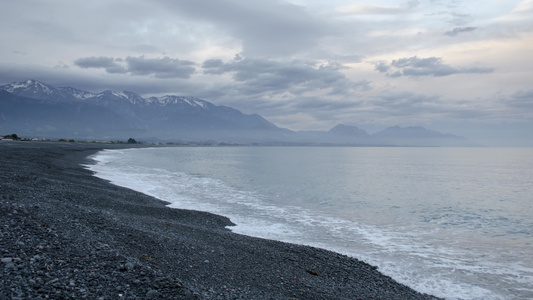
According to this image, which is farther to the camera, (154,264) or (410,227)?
(410,227)

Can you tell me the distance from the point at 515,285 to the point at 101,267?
12813mm

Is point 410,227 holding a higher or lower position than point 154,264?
lower

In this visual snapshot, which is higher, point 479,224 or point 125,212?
point 125,212

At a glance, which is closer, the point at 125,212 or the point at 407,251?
the point at 407,251

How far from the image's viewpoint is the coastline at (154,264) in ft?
22.4

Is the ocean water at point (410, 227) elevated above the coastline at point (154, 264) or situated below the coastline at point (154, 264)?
below

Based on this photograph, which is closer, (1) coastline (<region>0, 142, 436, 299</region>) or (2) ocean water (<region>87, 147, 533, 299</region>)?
(1) coastline (<region>0, 142, 436, 299</region>)

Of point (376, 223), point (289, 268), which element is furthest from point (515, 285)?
point (376, 223)

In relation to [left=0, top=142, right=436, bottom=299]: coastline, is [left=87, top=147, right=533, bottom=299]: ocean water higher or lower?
lower

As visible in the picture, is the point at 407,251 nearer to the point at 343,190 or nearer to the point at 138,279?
the point at 138,279

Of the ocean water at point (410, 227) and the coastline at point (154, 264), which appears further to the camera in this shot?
the ocean water at point (410, 227)

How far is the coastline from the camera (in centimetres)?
682

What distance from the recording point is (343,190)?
38031 mm

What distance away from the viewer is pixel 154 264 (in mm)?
8633
